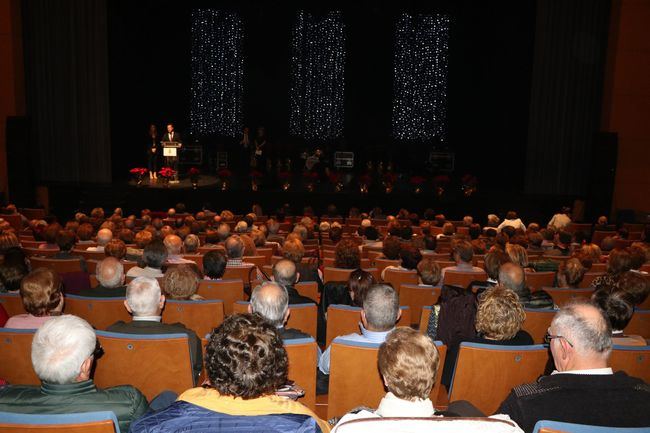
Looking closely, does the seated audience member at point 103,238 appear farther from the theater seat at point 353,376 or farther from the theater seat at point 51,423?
the theater seat at point 51,423

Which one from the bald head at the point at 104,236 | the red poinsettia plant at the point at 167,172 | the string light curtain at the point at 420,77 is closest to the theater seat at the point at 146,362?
the bald head at the point at 104,236

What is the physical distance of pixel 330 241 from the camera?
8.81 m

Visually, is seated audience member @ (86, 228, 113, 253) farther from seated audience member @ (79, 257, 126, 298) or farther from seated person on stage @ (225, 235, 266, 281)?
seated audience member @ (79, 257, 126, 298)

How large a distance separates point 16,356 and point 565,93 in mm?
15371

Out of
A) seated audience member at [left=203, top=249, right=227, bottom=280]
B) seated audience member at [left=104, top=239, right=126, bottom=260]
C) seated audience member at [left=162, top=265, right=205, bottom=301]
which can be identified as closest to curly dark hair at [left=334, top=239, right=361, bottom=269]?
seated audience member at [left=203, top=249, right=227, bottom=280]

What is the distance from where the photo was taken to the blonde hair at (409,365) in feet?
6.89

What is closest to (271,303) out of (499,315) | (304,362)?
(304,362)

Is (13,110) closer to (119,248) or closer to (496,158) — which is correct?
(119,248)

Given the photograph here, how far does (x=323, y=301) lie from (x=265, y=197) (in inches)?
386

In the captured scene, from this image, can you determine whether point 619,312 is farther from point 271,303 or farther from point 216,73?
point 216,73

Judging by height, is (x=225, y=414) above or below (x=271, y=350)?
below

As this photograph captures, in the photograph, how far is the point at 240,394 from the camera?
198cm

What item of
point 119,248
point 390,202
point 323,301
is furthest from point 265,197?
point 323,301

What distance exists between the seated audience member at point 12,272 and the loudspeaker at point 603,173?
13.0 m
